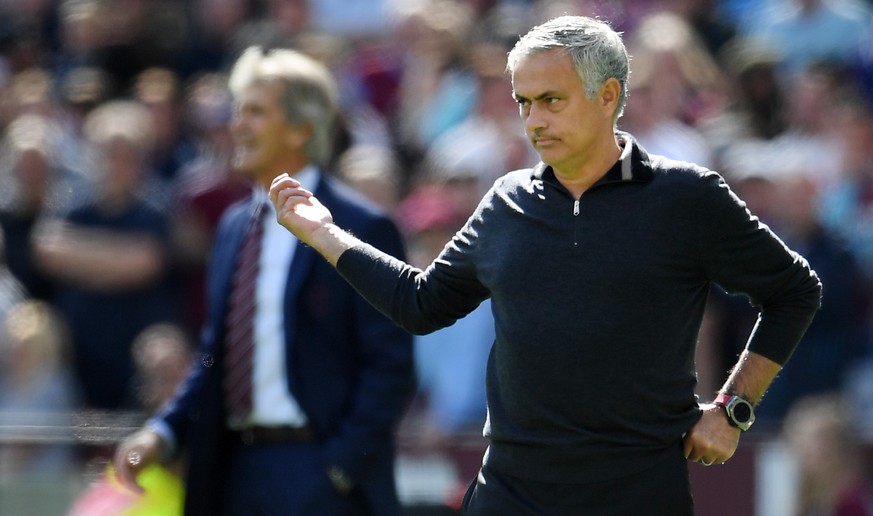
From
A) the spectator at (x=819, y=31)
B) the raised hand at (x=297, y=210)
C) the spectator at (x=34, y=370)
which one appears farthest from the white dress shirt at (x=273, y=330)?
the spectator at (x=819, y=31)

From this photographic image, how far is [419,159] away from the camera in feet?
30.6

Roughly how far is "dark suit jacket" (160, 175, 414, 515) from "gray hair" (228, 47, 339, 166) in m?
0.25

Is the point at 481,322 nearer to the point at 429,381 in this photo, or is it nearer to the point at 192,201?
A: the point at 429,381

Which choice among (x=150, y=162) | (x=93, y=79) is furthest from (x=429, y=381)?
(x=93, y=79)

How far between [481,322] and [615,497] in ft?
13.3

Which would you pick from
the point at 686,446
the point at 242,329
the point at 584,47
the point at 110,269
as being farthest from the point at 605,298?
the point at 110,269

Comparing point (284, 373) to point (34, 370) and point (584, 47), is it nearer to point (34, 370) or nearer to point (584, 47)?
point (584, 47)

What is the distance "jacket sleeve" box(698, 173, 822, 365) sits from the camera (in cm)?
375

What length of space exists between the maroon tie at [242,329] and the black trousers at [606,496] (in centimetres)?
151

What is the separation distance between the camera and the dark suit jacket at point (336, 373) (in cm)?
507

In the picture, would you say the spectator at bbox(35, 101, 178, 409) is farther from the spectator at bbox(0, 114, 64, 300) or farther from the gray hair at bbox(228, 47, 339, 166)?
the gray hair at bbox(228, 47, 339, 166)

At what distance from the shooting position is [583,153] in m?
3.82

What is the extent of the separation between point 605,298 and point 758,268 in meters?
0.39

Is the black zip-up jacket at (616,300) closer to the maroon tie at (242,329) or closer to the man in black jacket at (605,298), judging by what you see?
the man in black jacket at (605,298)
